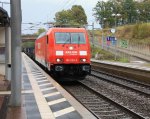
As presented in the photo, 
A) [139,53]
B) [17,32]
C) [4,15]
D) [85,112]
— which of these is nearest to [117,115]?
[85,112]

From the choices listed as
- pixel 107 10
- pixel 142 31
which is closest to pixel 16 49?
pixel 142 31

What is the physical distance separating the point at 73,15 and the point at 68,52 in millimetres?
88859

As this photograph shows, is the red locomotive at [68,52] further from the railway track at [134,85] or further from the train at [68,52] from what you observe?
the railway track at [134,85]

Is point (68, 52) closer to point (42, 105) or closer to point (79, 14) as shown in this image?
point (42, 105)

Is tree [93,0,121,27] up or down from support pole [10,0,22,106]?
up

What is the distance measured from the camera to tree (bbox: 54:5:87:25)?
10304 centimetres

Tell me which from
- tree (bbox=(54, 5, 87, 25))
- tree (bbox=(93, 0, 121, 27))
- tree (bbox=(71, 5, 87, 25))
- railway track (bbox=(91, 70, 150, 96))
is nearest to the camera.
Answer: railway track (bbox=(91, 70, 150, 96))

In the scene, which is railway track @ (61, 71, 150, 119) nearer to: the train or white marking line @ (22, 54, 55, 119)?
the train

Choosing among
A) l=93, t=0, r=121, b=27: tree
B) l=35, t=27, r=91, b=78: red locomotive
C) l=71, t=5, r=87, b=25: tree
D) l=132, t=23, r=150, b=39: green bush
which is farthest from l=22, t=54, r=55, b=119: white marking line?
l=71, t=5, r=87, b=25: tree

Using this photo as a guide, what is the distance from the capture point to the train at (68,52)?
934 inches

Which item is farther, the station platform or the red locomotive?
the red locomotive

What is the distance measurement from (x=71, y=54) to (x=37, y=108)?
449 inches

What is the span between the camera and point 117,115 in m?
13.7

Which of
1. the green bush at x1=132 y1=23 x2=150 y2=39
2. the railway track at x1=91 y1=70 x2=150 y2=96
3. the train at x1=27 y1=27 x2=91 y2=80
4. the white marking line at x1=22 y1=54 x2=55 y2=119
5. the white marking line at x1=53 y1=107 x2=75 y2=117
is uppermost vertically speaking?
the green bush at x1=132 y1=23 x2=150 y2=39
